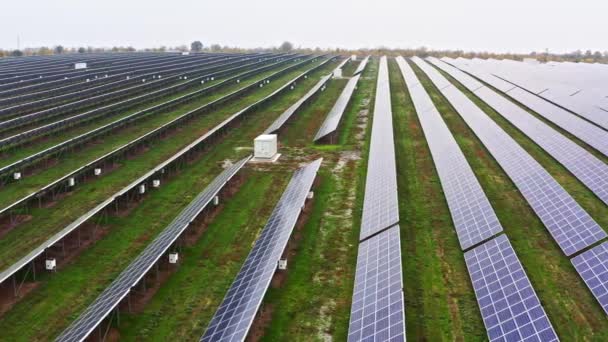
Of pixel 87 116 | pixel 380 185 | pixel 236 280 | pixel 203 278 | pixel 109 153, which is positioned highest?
pixel 87 116

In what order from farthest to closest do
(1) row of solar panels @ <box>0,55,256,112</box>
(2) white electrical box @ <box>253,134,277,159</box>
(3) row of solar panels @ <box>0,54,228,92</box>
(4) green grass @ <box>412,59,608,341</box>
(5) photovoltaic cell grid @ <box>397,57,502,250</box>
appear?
(3) row of solar panels @ <box>0,54,228,92</box>, (1) row of solar panels @ <box>0,55,256,112</box>, (2) white electrical box @ <box>253,134,277,159</box>, (5) photovoltaic cell grid @ <box>397,57,502,250</box>, (4) green grass @ <box>412,59,608,341</box>

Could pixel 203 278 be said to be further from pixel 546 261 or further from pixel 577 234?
pixel 577 234

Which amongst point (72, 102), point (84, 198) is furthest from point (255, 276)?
point (72, 102)

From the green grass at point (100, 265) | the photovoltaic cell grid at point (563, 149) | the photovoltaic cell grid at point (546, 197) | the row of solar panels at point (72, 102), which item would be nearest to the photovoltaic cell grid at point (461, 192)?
the photovoltaic cell grid at point (546, 197)

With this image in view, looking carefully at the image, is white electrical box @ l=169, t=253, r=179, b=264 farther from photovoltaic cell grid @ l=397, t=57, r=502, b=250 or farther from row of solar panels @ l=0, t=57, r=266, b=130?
row of solar panels @ l=0, t=57, r=266, b=130

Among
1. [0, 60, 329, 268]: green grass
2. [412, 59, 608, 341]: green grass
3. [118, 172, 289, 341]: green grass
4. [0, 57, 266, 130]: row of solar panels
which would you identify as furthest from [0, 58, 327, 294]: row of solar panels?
[412, 59, 608, 341]: green grass

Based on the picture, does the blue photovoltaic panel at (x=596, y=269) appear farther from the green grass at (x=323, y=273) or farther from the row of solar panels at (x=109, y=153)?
the row of solar panels at (x=109, y=153)

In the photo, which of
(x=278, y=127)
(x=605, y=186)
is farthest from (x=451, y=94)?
(x=605, y=186)
